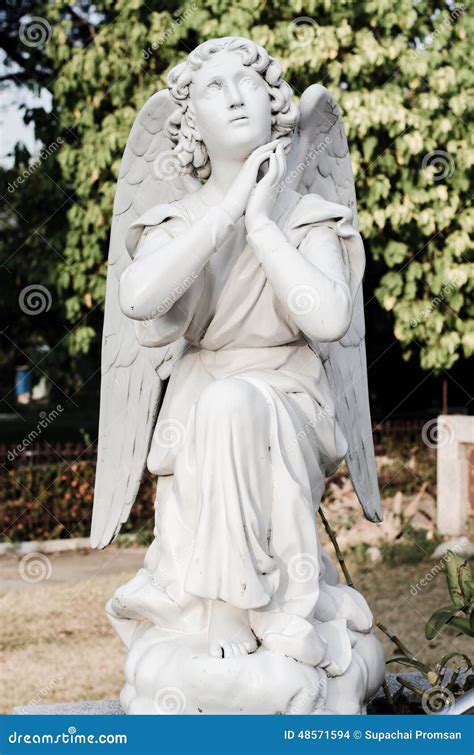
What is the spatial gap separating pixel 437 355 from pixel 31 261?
3.64 m

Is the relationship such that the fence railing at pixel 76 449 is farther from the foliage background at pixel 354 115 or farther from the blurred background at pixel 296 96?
the foliage background at pixel 354 115

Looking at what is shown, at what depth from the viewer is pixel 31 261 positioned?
9.91 m

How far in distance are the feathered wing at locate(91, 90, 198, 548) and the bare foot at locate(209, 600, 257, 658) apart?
774 millimetres

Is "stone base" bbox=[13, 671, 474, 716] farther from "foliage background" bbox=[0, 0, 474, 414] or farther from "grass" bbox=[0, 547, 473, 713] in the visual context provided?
"foliage background" bbox=[0, 0, 474, 414]

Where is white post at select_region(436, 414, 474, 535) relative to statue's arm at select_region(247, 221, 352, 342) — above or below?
below

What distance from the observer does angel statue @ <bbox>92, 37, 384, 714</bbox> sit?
322 centimetres

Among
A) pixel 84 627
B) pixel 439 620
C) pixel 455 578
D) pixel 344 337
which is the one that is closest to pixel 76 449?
pixel 84 627

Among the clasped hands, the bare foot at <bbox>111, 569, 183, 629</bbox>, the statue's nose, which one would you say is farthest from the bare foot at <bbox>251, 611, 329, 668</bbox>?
the statue's nose

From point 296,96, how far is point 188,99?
15.8ft

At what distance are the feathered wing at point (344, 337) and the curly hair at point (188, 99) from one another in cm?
29

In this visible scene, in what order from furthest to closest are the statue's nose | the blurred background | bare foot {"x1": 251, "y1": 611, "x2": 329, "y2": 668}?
the blurred background, the statue's nose, bare foot {"x1": 251, "y1": 611, "x2": 329, "y2": 668}


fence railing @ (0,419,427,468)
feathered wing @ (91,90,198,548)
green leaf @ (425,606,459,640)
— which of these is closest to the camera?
green leaf @ (425,606,459,640)

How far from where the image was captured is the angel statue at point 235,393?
3217mm
